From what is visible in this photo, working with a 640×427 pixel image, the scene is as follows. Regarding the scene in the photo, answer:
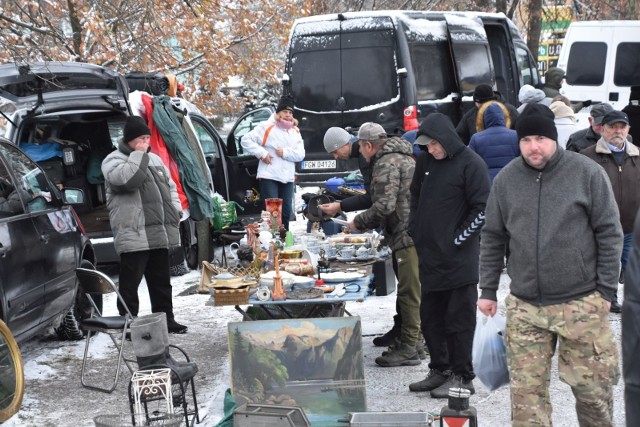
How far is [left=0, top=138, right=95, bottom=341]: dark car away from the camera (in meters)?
7.32

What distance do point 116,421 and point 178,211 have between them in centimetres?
359

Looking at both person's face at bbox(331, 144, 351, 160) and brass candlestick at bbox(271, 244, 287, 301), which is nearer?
brass candlestick at bbox(271, 244, 287, 301)

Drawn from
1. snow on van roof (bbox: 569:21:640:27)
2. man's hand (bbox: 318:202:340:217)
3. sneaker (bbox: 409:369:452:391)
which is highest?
snow on van roof (bbox: 569:21:640:27)

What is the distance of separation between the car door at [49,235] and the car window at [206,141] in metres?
4.51

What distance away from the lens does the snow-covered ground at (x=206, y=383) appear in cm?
680

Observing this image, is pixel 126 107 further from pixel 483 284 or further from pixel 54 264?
pixel 483 284

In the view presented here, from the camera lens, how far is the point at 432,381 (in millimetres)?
7094

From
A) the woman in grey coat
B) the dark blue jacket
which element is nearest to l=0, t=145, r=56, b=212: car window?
the woman in grey coat

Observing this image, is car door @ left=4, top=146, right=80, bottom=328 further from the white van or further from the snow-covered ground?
the white van

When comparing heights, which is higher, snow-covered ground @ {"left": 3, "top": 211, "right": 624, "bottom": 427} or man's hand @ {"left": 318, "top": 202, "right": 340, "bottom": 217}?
Answer: man's hand @ {"left": 318, "top": 202, "right": 340, "bottom": 217}

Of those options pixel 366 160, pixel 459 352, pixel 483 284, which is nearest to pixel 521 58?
pixel 366 160

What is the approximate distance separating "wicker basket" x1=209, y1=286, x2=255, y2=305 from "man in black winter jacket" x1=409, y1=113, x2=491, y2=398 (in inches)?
44.4

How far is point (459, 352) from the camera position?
22.4ft

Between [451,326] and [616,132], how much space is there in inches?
106
